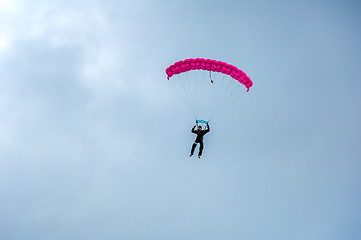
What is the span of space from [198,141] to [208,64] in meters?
5.56

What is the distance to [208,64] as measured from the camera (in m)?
24.5

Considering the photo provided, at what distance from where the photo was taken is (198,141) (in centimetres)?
2555

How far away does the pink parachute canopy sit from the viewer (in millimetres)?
24406

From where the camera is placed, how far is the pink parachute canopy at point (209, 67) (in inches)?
961

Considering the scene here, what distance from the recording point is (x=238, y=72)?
24734mm

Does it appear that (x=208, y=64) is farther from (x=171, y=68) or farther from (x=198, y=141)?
(x=198, y=141)

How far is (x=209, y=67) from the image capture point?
2469cm

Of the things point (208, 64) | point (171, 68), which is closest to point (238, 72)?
point (208, 64)

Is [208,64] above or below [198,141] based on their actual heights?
above

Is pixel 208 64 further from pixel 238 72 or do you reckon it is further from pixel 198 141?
pixel 198 141

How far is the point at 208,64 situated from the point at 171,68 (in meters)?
2.79

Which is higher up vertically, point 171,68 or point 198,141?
point 171,68

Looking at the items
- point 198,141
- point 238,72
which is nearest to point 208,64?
point 238,72

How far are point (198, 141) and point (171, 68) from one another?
564 cm
